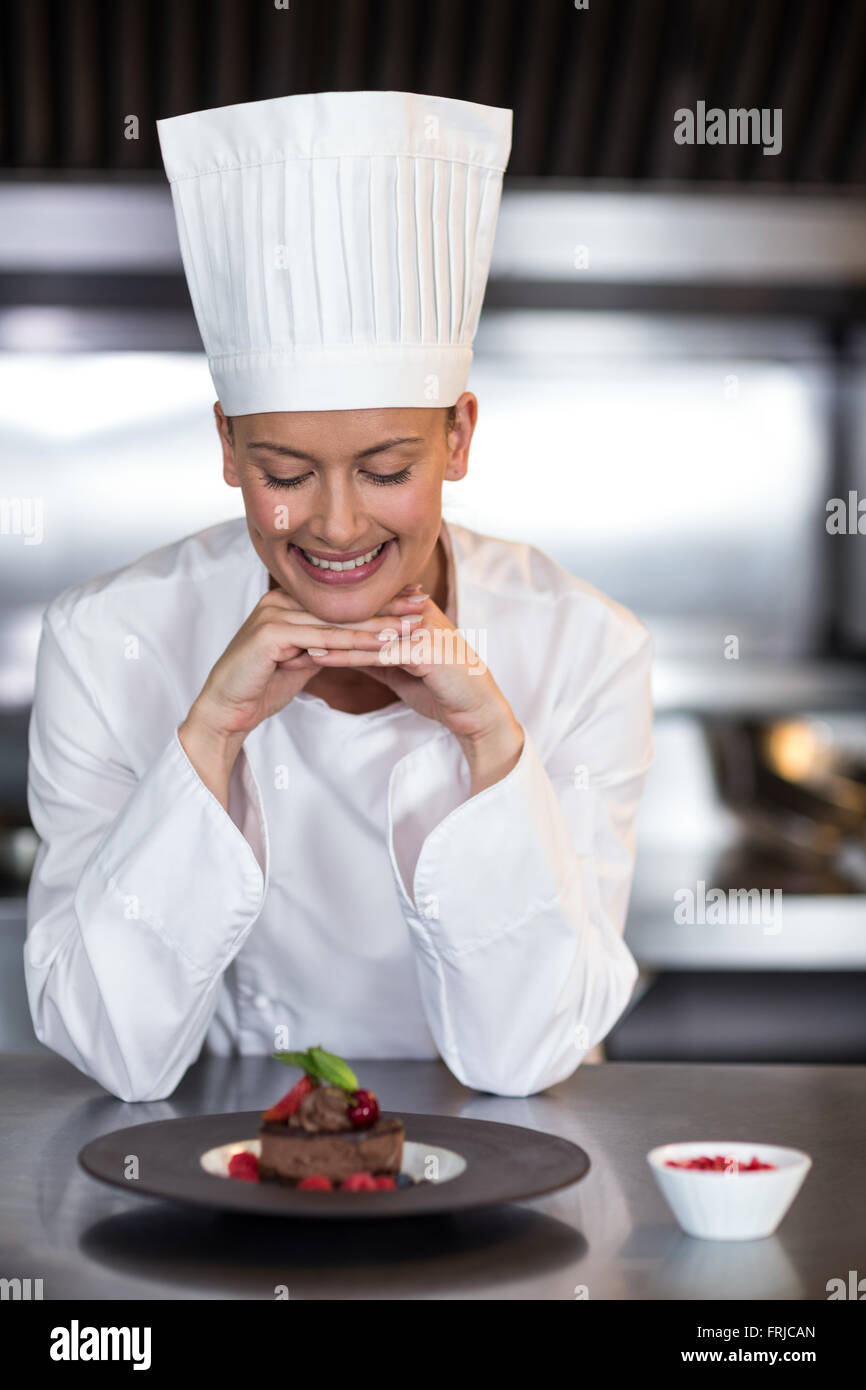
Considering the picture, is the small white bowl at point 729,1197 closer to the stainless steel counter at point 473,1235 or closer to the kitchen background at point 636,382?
the stainless steel counter at point 473,1235

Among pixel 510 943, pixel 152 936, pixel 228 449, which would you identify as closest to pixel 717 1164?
pixel 510 943

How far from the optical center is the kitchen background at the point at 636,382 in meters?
2.52

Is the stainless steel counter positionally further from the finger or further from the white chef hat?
the white chef hat

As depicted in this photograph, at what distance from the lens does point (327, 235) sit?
4.85ft

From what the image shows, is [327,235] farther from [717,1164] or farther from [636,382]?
[636,382]

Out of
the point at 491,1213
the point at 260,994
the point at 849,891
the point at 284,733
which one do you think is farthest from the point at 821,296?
the point at 491,1213

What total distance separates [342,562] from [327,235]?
298mm

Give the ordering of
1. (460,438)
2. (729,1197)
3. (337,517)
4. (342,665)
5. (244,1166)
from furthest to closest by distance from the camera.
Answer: (460,438) < (342,665) < (337,517) < (244,1166) < (729,1197)

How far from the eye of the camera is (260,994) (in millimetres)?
1720

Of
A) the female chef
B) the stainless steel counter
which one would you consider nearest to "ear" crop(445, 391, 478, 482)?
the female chef

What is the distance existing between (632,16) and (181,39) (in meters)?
0.72

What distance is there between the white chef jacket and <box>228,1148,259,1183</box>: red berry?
0.33 metres
